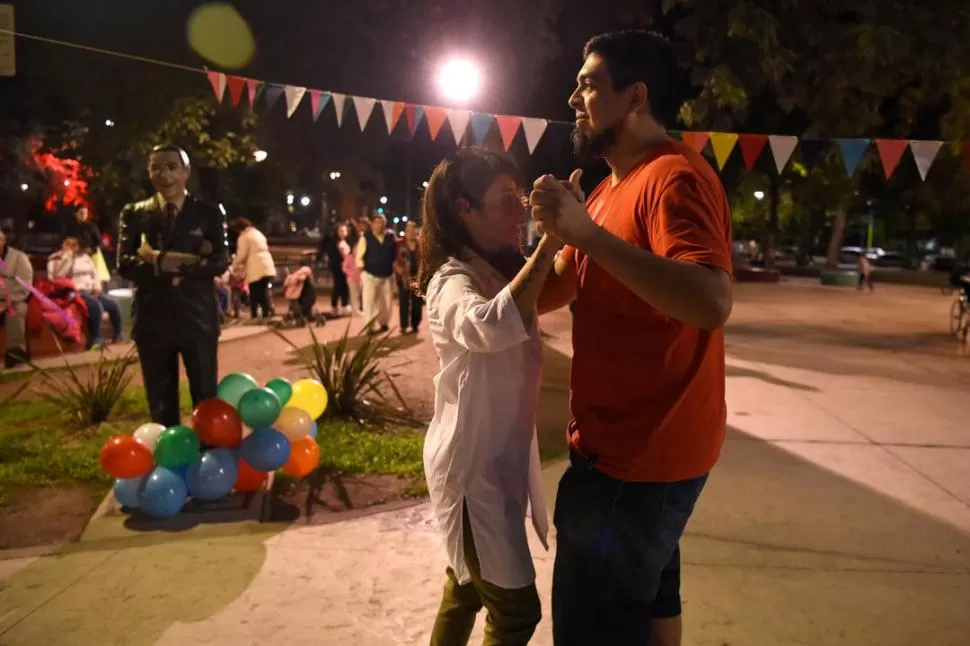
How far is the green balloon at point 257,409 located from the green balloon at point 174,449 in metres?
0.32

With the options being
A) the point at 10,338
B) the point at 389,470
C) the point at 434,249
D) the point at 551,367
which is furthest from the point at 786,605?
the point at 10,338

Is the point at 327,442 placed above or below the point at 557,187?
below

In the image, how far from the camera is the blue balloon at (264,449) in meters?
4.44

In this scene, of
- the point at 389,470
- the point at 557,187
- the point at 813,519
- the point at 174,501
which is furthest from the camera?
the point at 389,470

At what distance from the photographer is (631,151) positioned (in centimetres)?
197

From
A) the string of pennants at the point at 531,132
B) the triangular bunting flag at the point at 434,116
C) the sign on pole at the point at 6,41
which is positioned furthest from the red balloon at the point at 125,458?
the triangular bunting flag at the point at 434,116

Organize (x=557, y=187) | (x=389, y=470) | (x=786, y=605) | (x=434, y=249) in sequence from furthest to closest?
1. (x=389, y=470)
2. (x=786, y=605)
3. (x=434, y=249)
4. (x=557, y=187)

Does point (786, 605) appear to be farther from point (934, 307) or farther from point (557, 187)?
point (934, 307)

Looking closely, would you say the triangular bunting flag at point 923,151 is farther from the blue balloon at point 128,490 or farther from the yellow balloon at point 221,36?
the yellow balloon at point 221,36

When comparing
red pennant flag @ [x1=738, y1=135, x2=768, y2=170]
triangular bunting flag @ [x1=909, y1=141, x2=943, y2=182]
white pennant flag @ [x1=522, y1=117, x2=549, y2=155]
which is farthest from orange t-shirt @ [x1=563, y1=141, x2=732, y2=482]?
triangular bunting flag @ [x1=909, y1=141, x2=943, y2=182]

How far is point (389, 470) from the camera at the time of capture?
5.40m

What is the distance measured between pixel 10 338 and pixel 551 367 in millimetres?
6151

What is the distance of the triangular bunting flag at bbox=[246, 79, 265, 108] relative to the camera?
348 inches

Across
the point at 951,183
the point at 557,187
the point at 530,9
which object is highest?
the point at 530,9
